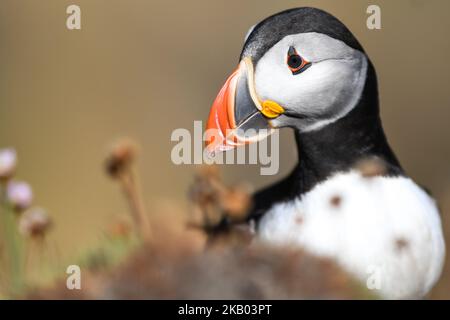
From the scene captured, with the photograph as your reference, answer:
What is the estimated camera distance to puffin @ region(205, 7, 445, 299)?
263 centimetres

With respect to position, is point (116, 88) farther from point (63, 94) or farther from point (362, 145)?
point (362, 145)

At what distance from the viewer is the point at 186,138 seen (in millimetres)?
4047

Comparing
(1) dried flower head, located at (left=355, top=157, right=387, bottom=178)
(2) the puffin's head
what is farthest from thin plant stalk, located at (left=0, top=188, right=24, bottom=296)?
(1) dried flower head, located at (left=355, top=157, right=387, bottom=178)

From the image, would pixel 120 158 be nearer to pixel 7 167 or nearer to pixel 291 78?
pixel 7 167

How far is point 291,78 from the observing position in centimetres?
281

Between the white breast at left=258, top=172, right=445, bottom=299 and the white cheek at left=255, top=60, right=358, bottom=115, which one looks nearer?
the white breast at left=258, top=172, right=445, bottom=299

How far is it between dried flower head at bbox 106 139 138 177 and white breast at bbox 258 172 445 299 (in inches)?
27.0

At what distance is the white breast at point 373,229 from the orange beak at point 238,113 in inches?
11.6

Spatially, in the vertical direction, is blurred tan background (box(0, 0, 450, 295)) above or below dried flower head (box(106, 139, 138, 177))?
above

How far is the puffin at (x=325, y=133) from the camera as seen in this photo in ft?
8.63

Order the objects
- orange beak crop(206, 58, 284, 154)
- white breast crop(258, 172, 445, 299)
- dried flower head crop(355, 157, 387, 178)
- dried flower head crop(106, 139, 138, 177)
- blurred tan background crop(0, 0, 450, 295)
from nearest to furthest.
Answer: dried flower head crop(106, 139, 138, 177) < white breast crop(258, 172, 445, 299) < dried flower head crop(355, 157, 387, 178) < orange beak crop(206, 58, 284, 154) < blurred tan background crop(0, 0, 450, 295)

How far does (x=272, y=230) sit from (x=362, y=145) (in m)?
0.49

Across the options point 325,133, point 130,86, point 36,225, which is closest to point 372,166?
point 325,133

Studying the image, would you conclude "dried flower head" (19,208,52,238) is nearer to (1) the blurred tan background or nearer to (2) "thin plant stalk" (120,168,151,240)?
(2) "thin plant stalk" (120,168,151,240)
